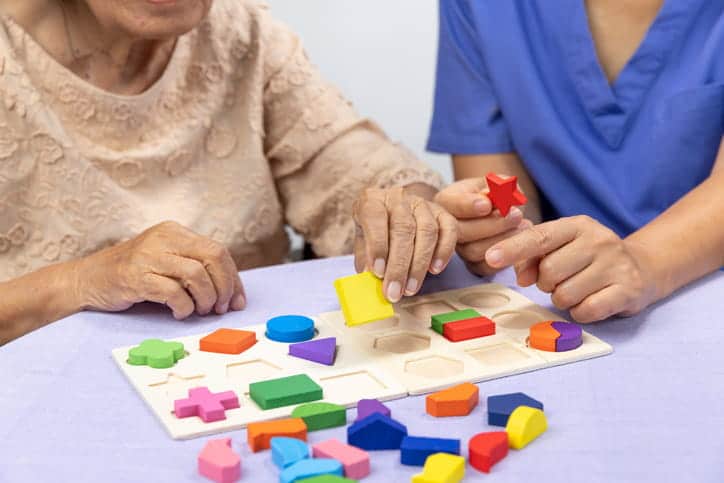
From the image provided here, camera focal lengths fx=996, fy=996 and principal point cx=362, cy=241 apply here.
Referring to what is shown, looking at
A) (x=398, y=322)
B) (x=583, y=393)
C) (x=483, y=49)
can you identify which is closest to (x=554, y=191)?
(x=483, y=49)

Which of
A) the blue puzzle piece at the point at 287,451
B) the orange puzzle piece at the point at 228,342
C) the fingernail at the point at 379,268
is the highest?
the fingernail at the point at 379,268

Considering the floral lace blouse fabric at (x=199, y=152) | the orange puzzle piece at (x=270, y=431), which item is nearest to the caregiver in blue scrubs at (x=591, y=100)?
the floral lace blouse fabric at (x=199, y=152)

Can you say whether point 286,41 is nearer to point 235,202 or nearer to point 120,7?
point 235,202

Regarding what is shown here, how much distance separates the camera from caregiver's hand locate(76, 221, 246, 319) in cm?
110

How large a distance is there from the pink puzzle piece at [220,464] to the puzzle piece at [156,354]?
199 mm

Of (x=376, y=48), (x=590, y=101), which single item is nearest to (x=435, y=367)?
(x=590, y=101)

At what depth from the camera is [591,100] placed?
142 centimetres

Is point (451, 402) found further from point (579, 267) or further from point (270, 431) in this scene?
point (579, 267)

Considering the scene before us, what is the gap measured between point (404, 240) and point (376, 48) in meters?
1.40

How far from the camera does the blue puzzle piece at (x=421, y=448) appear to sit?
0.76 metres

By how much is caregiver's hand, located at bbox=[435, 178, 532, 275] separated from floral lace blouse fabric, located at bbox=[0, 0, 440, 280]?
0.33 meters

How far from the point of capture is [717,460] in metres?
0.76

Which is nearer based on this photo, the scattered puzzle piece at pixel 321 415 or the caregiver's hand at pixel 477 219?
the scattered puzzle piece at pixel 321 415

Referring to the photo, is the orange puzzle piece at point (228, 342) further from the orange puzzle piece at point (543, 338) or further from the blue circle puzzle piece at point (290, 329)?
the orange puzzle piece at point (543, 338)
